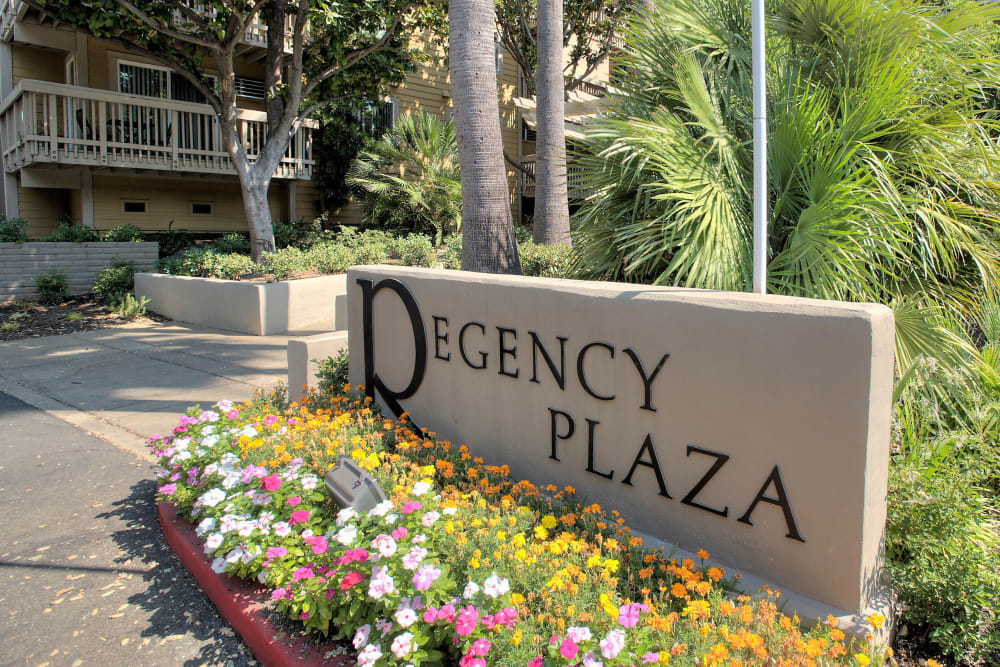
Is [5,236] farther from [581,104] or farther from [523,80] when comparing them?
[523,80]

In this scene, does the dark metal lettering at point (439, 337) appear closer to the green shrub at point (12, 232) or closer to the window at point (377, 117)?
the green shrub at point (12, 232)

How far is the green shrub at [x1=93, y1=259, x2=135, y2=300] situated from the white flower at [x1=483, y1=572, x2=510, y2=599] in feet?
37.8

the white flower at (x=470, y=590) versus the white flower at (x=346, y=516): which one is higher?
the white flower at (x=346, y=516)

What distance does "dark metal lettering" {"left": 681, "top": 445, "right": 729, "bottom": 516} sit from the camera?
2.93 metres

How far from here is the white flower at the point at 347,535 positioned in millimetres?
2593

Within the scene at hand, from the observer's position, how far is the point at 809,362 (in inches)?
103

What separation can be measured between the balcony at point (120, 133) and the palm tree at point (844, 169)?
10905 mm

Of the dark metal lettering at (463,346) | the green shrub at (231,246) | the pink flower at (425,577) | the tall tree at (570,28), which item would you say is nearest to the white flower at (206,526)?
the pink flower at (425,577)

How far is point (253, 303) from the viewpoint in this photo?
366 inches

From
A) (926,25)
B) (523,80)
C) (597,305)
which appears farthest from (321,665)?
(523,80)

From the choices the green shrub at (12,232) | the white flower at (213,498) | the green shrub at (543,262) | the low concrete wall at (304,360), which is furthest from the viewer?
the green shrub at (12,232)

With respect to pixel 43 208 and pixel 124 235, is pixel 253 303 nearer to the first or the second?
pixel 124 235

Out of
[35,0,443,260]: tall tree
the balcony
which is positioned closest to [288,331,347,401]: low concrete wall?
[35,0,443,260]: tall tree

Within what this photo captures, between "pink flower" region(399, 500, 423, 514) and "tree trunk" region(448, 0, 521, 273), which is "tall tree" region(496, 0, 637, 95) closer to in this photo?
"tree trunk" region(448, 0, 521, 273)
